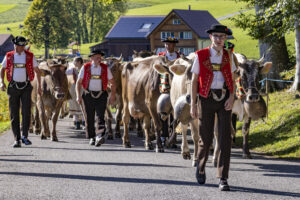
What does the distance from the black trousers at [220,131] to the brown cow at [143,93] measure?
417 centimetres

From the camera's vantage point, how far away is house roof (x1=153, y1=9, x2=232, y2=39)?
93.4m

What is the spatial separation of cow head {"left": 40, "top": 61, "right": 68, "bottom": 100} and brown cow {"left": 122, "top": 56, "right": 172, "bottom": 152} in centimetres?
170

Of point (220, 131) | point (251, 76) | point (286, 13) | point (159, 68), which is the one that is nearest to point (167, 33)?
point (286, 13)

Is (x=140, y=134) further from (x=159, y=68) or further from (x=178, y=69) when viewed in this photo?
Answer: (x=178, y=69)

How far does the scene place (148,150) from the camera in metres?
13.6

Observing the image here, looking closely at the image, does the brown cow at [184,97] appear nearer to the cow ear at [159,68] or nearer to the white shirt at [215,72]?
the cow ear at [159,68]

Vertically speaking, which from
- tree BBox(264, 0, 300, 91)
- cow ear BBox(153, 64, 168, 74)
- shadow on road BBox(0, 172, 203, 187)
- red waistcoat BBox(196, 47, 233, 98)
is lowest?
shadow on road BBox(0, 172, 203, 187)

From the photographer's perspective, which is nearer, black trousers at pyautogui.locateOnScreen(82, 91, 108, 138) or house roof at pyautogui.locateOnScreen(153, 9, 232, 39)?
black trousers at pyautogui.locateOnScreen(82, 91, 108, 138)

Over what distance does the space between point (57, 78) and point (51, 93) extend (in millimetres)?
793

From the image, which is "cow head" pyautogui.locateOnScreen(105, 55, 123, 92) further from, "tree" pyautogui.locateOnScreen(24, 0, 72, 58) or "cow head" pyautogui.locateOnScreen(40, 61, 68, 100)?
"tree" pyautogui.locateOnScreen(24, 0, 72, 58)

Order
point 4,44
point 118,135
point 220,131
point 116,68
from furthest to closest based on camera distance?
point 4,44 < point 116,68 < point 118,135 < point 220,131

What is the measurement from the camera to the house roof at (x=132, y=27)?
105 m

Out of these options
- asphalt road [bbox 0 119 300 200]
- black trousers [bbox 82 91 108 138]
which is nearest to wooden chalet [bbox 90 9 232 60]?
black trousers [bbox 82 91 108 138]

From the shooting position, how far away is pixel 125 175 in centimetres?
1006
